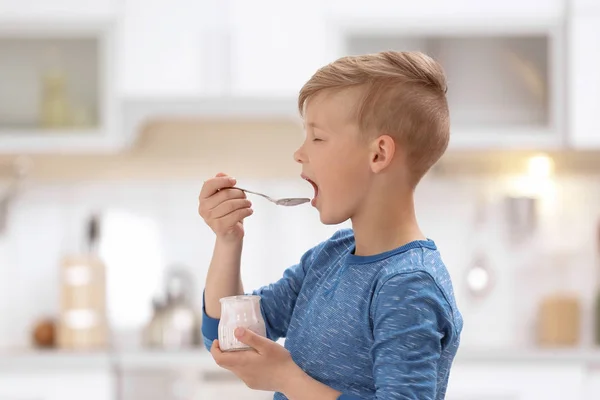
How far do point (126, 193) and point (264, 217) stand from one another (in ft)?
1.55

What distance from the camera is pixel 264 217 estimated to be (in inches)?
128

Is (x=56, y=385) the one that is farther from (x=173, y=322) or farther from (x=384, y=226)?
(x=384, y=226)

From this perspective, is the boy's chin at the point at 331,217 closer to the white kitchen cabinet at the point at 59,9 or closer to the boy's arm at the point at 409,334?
the boy's arm at the point at 409,334

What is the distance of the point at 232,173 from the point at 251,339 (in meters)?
2.18

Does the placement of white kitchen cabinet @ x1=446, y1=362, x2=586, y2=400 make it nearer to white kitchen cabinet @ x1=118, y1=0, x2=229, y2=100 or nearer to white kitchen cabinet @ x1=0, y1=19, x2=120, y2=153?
white kitchen cabinet @ x1=118, y1=0, x2=229, y2=100

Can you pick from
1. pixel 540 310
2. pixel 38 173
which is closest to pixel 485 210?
pixel 540 310

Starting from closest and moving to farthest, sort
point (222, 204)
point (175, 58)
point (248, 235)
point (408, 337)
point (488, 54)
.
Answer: point (408, 337) < point (222, 204) < point (175, 58) < point (488, 54) < point (248, 235)

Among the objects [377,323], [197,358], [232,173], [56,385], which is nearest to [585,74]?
[232,173]

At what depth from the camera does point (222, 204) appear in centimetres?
124

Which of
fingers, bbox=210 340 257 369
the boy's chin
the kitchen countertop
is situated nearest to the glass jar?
fingers, bbox=210 340 257 369

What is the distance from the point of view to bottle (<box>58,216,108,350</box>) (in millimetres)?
2973

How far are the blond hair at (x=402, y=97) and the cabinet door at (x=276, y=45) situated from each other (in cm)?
182

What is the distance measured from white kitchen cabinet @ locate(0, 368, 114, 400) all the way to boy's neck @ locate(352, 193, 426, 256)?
1.85 meters

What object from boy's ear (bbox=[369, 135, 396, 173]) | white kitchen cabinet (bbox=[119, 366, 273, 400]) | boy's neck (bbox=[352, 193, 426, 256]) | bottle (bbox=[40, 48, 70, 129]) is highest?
bottle (bbox=[40, 48, 70, 129])
